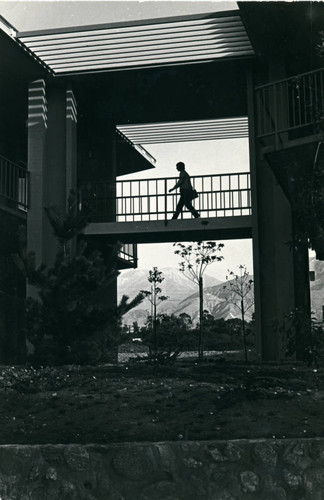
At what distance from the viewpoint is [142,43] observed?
1319 centimetres

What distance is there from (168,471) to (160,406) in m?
1.17

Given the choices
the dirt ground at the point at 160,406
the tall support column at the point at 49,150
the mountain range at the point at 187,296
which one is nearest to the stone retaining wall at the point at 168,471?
the dirt ground at the point at 160,406

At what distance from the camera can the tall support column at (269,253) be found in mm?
12516

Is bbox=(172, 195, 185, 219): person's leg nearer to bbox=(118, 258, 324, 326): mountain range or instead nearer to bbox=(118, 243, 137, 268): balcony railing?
bbox=(118, 243, 137, 268): balcony railing

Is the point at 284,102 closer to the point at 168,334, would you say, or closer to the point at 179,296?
the point at 168,334

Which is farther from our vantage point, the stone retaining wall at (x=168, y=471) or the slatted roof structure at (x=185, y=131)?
the slatted roof structure at (x=185, y=131)

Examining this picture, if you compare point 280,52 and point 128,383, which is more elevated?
point 280,52

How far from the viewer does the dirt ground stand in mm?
6477

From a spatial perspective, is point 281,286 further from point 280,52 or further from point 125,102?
point 125,102

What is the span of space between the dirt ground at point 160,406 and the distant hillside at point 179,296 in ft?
156

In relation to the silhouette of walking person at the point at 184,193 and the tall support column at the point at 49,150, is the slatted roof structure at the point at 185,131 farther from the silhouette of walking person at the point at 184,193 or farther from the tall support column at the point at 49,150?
the tall support column at the point at 49,150

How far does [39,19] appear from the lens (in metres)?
12.4

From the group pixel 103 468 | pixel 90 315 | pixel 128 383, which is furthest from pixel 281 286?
pixel 103 468

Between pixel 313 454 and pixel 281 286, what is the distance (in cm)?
664
